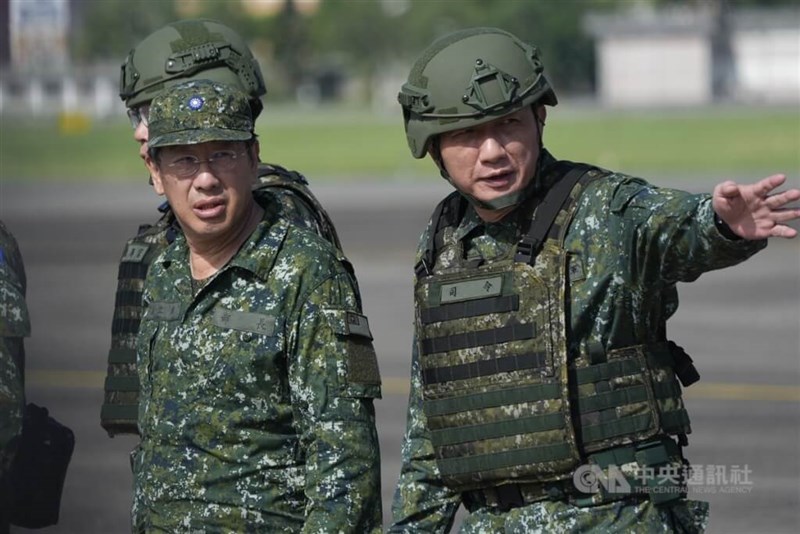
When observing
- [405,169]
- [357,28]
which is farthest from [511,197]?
[357,28]

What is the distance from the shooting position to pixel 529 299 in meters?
3.81

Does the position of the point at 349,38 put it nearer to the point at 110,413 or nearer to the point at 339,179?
the point at 339,179

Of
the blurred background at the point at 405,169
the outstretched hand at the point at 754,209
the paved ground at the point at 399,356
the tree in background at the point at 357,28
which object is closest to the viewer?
the outstretched hand at the point at 754,209

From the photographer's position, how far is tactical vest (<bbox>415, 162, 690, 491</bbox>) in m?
3.78

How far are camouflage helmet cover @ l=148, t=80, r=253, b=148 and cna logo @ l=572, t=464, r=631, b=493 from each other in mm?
1133

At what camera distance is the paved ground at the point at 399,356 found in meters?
7.77

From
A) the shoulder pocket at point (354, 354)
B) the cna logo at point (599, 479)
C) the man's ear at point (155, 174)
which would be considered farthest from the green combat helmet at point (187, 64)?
the cna logo at point (599, 479)

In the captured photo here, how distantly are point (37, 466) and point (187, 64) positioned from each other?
1.30 meters

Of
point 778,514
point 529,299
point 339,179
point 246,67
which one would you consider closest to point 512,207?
point 529,299

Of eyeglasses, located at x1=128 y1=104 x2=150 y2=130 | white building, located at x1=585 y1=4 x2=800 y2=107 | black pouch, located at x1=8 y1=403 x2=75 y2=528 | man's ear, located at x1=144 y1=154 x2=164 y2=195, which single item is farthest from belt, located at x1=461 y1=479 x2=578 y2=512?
white building, located at x1=585 y1=4 x2=800 y2=107

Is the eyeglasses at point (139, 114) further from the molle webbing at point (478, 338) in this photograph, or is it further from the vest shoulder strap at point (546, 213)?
the vest shoulder strap at point (546, 213)

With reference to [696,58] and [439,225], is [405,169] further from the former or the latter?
[696,58]

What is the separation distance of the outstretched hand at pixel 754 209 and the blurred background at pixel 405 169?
2.85 m

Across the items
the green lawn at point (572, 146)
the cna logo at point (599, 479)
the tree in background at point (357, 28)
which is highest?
the tree in background at point (357, 28)
